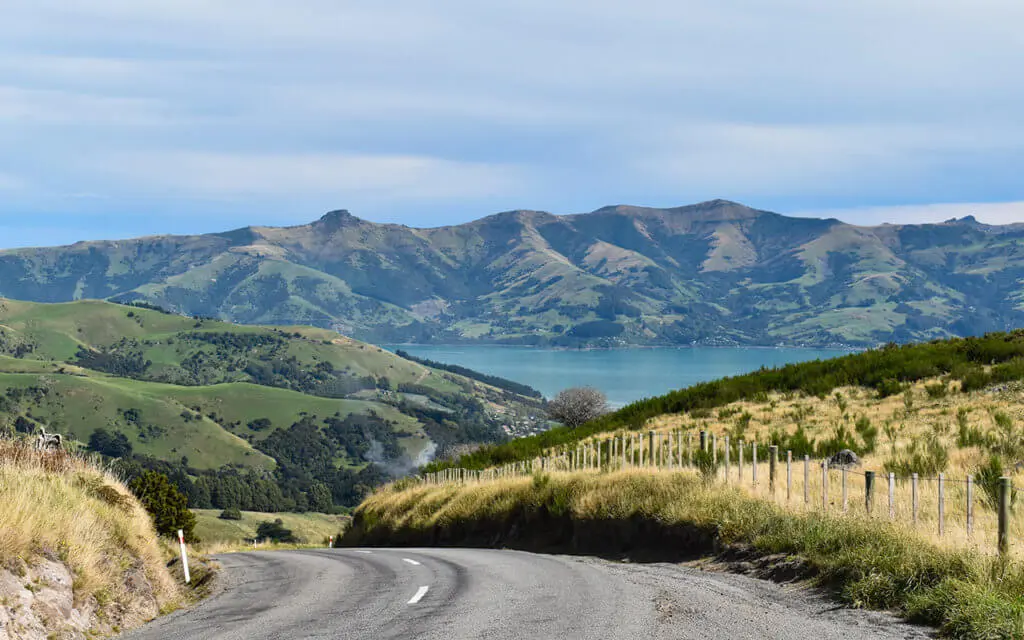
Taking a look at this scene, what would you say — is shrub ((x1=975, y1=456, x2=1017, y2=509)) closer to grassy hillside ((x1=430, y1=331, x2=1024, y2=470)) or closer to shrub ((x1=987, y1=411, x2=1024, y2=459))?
shrub ((x1=987, y1=411, x2=1024, y2=459))

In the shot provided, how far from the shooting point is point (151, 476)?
44.4 meters

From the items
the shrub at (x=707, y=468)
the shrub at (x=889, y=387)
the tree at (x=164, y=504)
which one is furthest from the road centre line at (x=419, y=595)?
the shrub at (x=889, y=387)

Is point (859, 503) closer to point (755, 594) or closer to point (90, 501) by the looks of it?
point (755, 594)

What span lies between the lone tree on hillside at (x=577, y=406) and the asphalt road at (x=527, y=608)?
217 feet

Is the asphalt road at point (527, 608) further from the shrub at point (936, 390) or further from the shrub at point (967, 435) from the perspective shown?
the shrub at point (936, 390)

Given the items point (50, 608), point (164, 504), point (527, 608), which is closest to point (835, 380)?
point (164, 504)

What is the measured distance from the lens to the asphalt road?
33.9 ft

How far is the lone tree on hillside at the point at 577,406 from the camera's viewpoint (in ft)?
275

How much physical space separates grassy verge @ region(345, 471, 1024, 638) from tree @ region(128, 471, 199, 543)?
1161 cm

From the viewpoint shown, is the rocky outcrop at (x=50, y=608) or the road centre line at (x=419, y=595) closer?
the rocky outcrop at (x=50, y=608)

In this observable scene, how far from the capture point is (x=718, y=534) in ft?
57.6

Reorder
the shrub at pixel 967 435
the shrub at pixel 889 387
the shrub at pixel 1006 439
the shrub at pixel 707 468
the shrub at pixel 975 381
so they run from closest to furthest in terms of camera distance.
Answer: the shrub at pixel 707 468 → the shrub at pixel 1006 439 → the shrub at pixel 967 435 → the shrub at pixel 975 381 → the shrub at pixel 889 387

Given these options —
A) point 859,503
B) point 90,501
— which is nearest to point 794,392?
point 859,503

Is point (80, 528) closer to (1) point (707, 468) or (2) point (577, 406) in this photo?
(1) point (707, 468)
